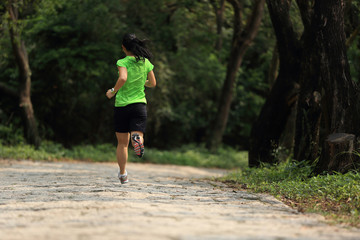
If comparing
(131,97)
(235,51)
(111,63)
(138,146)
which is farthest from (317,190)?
(111,63)

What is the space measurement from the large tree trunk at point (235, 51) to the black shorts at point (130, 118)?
39.6 feet

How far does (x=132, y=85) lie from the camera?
757 centimetres

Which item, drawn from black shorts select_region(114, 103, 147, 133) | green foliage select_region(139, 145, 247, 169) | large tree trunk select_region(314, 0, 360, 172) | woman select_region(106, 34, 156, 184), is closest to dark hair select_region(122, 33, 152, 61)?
woman select_region(106, 34, 156, 184)

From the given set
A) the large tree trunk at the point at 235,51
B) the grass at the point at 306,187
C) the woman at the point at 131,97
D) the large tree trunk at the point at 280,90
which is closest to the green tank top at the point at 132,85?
the woman at the point at 131,97

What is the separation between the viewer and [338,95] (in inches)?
336

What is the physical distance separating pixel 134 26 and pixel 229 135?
10449mm

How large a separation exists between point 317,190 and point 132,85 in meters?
3.07

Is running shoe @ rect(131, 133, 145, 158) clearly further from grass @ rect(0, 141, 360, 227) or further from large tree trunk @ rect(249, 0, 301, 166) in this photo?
large tree trunk @ rect(249, 0, 301, 166)

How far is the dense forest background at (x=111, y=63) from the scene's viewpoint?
21.4m

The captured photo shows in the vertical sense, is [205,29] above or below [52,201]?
above

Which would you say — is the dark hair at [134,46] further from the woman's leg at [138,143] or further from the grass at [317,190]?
the grass at [317,190]

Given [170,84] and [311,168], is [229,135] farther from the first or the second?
[311,168]

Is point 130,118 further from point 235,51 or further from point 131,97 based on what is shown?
point 235,51

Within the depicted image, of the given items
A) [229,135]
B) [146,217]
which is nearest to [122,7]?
[229,135]
